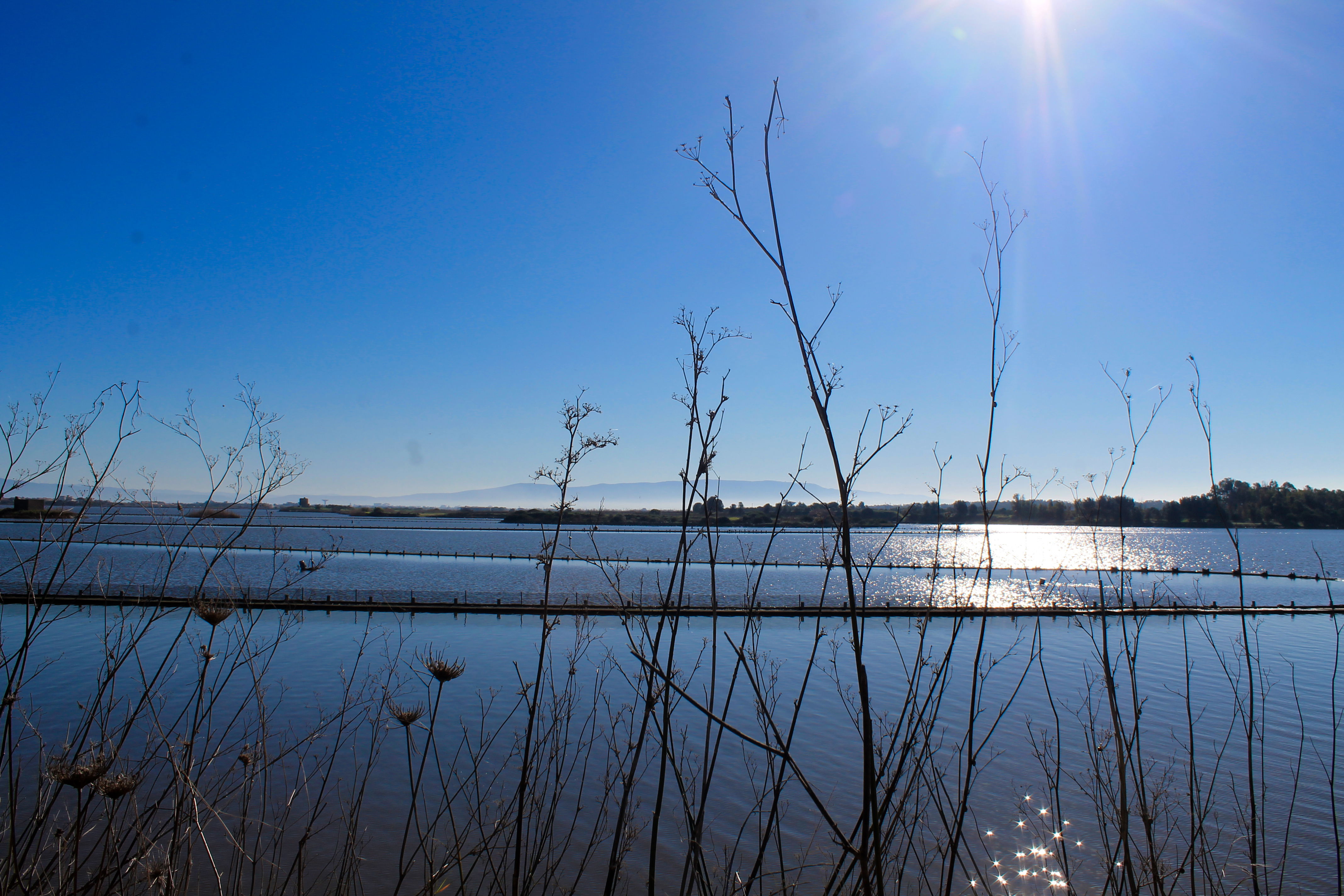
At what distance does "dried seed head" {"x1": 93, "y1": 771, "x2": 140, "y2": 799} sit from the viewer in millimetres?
2713

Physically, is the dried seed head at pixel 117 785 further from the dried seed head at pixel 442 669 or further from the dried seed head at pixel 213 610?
the dried seed head at pixel 442 669

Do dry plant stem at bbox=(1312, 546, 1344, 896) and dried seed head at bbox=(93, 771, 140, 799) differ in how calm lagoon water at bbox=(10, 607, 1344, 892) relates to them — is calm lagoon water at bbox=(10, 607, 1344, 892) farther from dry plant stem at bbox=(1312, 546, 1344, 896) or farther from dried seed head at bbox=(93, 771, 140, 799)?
dried seed head at bbox=(93, 771, 140, 799)

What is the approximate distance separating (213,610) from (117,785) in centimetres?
81

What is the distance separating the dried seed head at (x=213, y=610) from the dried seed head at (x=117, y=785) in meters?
0.64

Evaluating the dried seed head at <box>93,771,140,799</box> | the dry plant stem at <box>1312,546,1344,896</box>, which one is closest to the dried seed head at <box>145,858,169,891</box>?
the dried seed head at <box>93,771,140,799</box>

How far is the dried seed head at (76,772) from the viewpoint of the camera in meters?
2.68

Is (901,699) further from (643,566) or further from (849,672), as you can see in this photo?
(643,566)

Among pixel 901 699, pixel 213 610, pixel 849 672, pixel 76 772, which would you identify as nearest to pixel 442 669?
pixel 213 610

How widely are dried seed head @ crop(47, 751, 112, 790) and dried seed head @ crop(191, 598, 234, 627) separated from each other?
0.64m

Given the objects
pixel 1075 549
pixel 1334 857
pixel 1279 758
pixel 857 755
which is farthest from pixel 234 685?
pixel 1075 549

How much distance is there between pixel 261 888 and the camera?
30.3 feet

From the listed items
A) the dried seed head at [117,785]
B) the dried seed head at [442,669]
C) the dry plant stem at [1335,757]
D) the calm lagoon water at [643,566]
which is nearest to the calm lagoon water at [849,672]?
the dry plant stem at [1335,757]

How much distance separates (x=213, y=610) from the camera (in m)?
3.36

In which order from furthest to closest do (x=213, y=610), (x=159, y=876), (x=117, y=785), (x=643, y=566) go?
(x=643, y=566) < (x=213, y=610) < (x=159, y=876) < (x=117, y=785)
